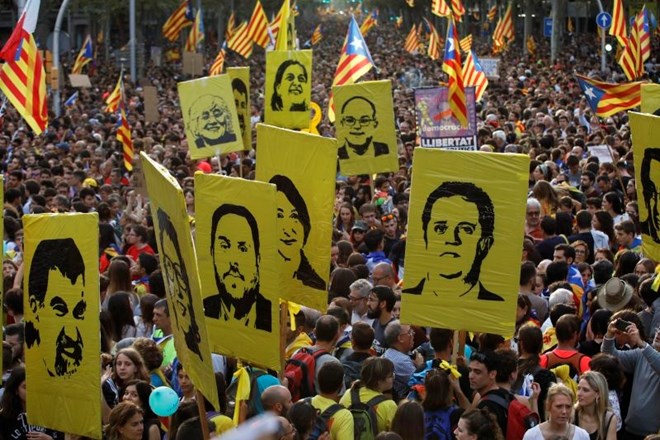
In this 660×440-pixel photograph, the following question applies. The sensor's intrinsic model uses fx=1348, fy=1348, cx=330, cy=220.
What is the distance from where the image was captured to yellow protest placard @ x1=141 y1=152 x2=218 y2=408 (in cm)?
612

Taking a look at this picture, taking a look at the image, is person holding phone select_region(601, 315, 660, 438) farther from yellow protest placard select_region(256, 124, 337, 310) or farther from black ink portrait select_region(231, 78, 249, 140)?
black ink portrait select_region(231, 78, 249, 140)

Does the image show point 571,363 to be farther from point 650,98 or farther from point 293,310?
point 650,98

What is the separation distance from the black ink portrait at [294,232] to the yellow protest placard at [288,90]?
9519mm

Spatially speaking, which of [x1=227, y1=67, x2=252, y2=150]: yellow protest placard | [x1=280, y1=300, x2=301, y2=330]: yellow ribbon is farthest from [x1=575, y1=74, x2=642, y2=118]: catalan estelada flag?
[x1=280, y1=300, x2=301, y2=330]: yellow ribbon

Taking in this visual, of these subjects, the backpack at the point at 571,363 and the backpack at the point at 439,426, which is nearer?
the backpack at the point at 439,426

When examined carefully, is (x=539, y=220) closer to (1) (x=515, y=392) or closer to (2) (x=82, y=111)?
(1) (x=515, y=392)

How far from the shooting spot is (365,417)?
6.71 meters

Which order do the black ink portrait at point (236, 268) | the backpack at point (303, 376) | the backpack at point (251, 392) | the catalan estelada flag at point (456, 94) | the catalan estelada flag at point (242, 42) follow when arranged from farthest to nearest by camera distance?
the catalan estelada flag at point (242, 42), the catalan estelada flag at point (456, 94), the backpack at point (303, 376), the black ink portrait at point (236, 268), the backpack at point (251, 392)

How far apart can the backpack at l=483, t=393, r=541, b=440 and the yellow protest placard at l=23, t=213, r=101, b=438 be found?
6.82ft

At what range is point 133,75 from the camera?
45562 mm

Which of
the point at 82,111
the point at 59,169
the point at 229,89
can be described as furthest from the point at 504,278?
the point at 82,111

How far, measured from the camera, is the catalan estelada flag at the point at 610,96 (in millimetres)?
16406

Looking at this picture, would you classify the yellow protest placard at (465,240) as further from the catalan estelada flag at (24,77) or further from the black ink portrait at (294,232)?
the catalan estelada flag at (24,77)

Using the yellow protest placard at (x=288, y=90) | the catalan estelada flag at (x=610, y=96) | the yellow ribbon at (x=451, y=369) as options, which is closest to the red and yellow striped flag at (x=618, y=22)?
the catalan estelada flag at (x=610, y=96)
